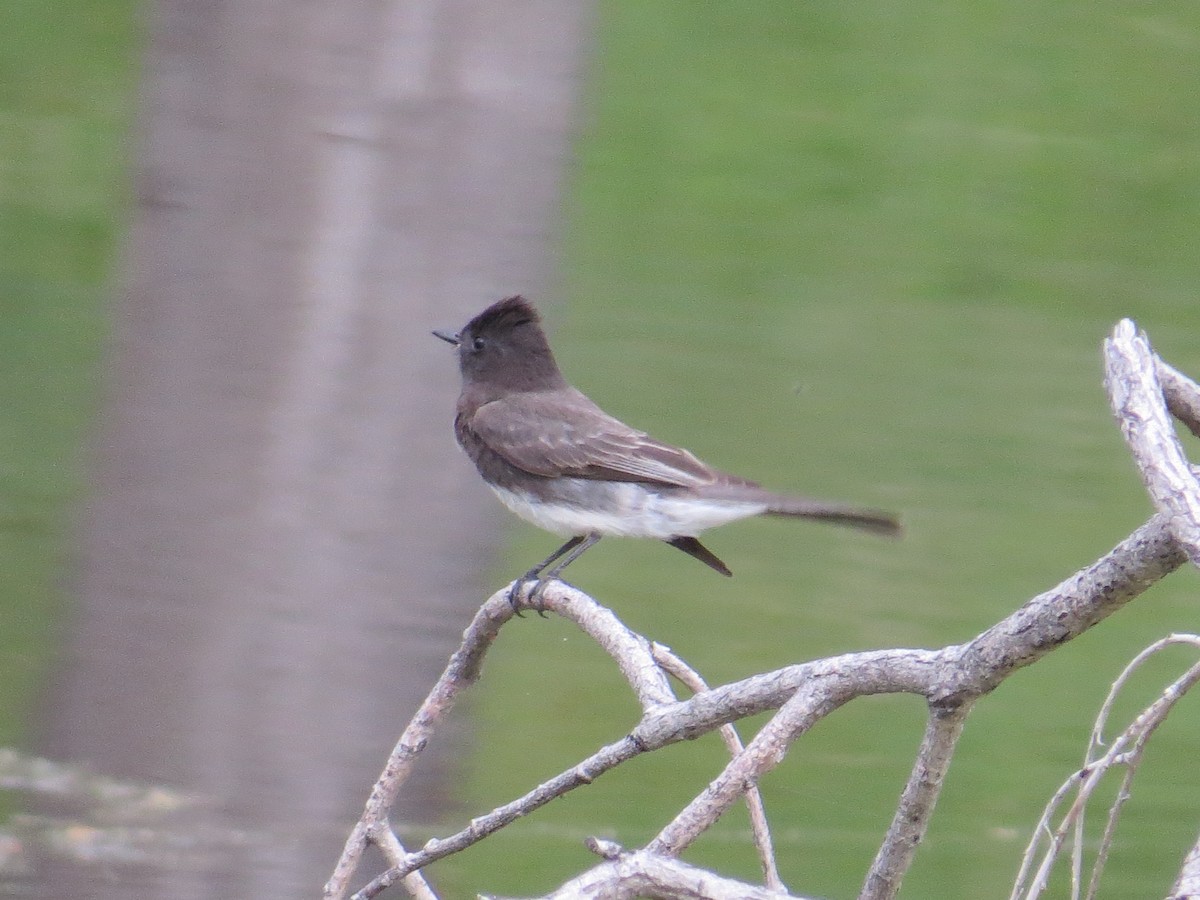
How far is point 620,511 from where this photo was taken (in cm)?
325

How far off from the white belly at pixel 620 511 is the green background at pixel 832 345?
1062 mm

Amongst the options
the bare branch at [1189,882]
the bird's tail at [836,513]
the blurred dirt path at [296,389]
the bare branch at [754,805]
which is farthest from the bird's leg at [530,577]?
the bare branch at [1189,882]

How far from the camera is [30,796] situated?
3059 millimetres

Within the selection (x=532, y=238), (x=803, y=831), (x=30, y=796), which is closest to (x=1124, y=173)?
(x=803, y=831)

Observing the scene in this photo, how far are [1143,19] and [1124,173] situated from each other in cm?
72

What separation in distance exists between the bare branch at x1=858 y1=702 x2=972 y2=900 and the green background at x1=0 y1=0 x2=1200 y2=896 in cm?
271

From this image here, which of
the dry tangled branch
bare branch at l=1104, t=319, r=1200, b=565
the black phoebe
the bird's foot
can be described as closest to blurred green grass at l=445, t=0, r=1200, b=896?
the black phoebe

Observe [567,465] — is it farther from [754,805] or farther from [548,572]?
[754,805]

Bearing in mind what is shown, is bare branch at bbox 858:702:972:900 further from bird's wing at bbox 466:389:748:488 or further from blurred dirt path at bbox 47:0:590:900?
bird's wing at bbox 466:389:748:488

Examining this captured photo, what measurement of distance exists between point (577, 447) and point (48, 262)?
2.26 m

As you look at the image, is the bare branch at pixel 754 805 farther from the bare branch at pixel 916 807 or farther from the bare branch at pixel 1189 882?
the bare branch at pixel 1189 882

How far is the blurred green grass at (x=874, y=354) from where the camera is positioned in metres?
4.36

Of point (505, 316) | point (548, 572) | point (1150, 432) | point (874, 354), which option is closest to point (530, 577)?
Answer: point (548, 572)

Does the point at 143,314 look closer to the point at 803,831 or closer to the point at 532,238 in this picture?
the point at 532,238
